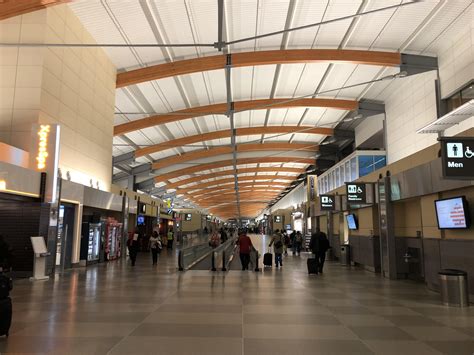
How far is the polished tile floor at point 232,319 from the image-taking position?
5.29 metres

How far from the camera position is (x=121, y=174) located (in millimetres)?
36000

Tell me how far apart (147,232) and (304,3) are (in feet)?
75.7

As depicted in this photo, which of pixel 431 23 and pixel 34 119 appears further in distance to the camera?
pixel 431 23

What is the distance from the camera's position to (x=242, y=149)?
1278 inches

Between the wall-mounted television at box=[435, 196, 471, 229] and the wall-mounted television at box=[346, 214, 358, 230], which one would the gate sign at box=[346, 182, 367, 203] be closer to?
the wall-mounted television at box=[346, 214, 358, 230]

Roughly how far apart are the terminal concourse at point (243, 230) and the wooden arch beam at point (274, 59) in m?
0.06

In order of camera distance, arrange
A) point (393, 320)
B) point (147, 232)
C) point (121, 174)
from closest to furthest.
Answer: point (393, 320) → point (147, 232) → point (121, 174)

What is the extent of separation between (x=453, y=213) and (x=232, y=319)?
20.1ft

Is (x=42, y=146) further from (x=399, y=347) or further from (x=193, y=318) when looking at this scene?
(x=399, y=347)

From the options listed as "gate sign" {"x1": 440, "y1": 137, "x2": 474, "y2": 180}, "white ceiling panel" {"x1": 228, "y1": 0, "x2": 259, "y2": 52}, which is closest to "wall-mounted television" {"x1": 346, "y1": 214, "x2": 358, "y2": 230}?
"white ceiling panel" {"x1": 228, "y1": 0, "x2": 259, "y2": 52}

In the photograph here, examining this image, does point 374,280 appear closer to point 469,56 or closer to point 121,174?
point 469,56

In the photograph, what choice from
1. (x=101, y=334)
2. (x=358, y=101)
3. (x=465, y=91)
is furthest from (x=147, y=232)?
(x=101, y=334)

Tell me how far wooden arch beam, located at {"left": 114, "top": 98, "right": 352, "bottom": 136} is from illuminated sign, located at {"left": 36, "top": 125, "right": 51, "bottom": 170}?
359 inches

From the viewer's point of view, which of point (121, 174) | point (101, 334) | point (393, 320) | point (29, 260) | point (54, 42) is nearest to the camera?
point (101, 334)
